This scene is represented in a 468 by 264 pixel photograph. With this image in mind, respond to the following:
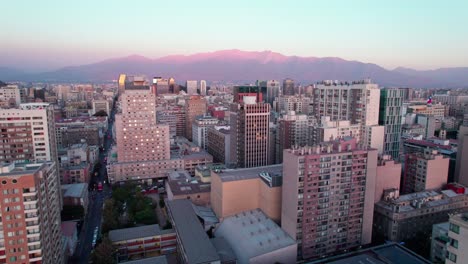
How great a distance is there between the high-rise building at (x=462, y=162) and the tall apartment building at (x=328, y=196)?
17.7 meters

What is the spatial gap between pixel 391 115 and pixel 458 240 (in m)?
36.2

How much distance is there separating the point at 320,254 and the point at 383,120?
25386mm

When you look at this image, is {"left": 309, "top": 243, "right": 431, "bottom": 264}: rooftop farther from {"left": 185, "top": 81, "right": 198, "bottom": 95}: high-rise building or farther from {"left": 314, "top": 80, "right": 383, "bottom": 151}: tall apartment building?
{"left": 185, "top": 81, "right": 198, "bottom": 95}: high-rise building

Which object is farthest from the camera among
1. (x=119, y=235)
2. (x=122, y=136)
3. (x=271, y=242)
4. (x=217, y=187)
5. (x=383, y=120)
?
(x=122, y=136)

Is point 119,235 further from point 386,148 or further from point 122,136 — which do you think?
point 386,148

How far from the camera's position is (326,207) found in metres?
26.1

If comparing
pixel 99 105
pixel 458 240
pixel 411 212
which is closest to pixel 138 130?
pixel 411 212

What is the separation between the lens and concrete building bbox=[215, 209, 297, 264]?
24.9 meters

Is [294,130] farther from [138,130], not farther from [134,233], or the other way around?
[134,233]

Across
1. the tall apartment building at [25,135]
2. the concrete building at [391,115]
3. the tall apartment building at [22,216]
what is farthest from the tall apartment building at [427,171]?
the tall apartment building at [25,135]

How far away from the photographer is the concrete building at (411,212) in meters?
29.9

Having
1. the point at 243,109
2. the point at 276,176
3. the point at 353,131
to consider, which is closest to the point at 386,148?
the point at 353,131

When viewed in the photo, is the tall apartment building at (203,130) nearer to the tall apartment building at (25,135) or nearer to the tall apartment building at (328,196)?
the tall apartment building at (25,135)

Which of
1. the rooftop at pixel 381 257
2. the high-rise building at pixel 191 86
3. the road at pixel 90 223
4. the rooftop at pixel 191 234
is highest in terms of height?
the high-rise building at pixel 191 86
